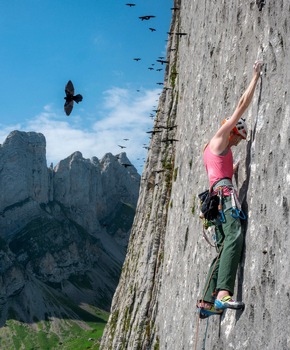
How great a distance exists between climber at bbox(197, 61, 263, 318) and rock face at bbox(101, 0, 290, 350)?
0.67ft

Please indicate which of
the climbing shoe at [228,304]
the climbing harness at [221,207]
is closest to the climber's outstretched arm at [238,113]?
the climbing harness at [221,207]

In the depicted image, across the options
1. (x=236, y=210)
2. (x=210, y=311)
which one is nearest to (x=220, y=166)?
(x=236, y=210)

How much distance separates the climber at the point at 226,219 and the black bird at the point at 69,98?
10881mm

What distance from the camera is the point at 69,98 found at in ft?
72.0

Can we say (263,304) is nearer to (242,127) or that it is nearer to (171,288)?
(242,127)

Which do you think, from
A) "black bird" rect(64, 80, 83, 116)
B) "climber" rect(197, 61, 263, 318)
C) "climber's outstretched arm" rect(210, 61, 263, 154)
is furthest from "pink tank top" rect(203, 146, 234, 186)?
"black bird" rect(64, 80, 83, 116)

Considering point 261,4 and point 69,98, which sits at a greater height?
point 69,98

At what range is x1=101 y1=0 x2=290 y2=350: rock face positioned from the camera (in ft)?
28.5

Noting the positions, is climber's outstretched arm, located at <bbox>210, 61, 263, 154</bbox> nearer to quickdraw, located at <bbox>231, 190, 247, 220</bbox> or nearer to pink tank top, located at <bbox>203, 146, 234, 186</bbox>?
pink tank top, located at <bbox>203, 146, 234, 186</bbox>

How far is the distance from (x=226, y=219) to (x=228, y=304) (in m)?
1.85

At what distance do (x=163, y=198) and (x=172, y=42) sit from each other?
13477 millimetres

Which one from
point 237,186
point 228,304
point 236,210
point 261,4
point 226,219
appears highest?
point 261,4

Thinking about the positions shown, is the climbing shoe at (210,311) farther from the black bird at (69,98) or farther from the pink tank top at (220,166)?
the black bird at (69,98)

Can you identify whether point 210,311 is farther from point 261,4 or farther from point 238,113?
point 261,4
